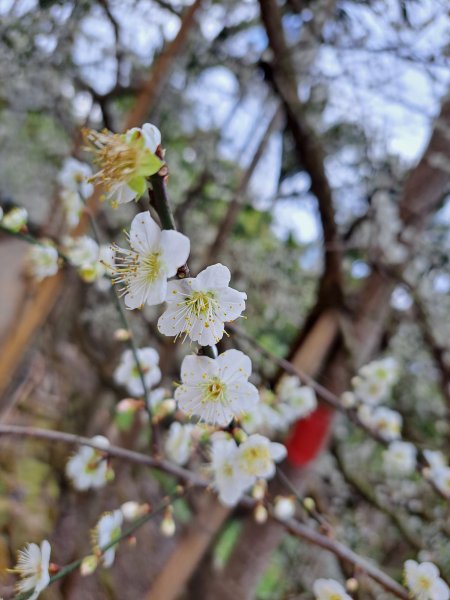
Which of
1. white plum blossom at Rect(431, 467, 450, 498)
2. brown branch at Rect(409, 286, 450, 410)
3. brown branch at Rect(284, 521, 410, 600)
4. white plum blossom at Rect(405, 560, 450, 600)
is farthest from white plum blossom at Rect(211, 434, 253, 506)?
brown branch at Rect(409, 286, 450, 410)

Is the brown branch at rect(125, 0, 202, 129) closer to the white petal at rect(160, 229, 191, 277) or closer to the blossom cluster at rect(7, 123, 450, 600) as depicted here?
the blossom cluster at rect(7, 123, 450, 600)

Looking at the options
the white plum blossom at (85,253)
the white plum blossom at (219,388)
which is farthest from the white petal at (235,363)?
the white plum blossom at (85,253)

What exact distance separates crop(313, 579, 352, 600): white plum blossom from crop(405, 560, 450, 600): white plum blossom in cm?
9

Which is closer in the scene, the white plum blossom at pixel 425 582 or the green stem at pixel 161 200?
the green stem at pixel 161 200

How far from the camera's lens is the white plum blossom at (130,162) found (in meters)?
0.30

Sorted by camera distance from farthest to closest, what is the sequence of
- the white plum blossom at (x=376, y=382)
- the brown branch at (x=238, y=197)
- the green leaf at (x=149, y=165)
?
the brown branch at (x=238, y=197)
the white plum blossom at (x=376, y=382)
the green leaf at (x=149, y=165)

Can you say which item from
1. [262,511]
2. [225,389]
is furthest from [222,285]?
[262,511]

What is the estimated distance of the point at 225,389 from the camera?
423 millimetres

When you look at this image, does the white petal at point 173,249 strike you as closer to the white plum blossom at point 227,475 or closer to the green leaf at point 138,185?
the green leaf at point 138,185

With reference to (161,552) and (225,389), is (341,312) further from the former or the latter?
(161,552)

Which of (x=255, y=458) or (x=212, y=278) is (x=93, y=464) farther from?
(x=212, y=278)

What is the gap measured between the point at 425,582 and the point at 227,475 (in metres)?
0.25

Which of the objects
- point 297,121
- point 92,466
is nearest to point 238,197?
point 297,121

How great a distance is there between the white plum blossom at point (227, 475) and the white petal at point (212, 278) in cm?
25
